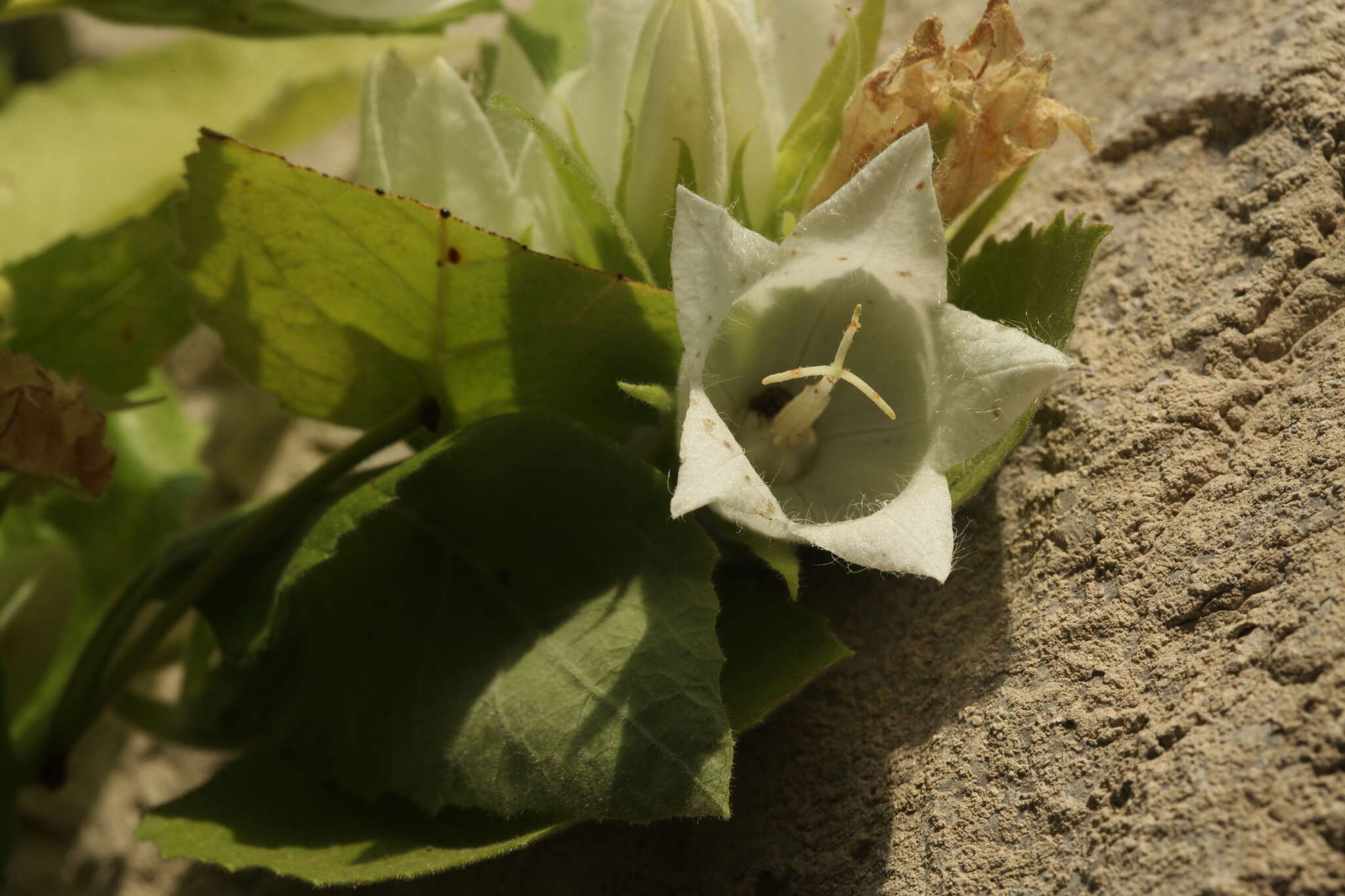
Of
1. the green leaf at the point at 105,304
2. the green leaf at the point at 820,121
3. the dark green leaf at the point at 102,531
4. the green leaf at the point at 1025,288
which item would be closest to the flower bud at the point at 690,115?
the green leaf at the point at 820,121

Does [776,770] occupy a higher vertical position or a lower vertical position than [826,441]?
lower

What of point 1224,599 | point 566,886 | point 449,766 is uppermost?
point 1224,599

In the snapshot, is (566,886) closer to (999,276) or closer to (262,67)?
(999,276)

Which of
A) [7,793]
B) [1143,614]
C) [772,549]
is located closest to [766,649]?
[772,549]

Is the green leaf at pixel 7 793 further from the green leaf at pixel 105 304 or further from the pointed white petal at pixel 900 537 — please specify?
the pointed white petal at pixel 900 537

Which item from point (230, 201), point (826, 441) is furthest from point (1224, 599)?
point (230, 201)
